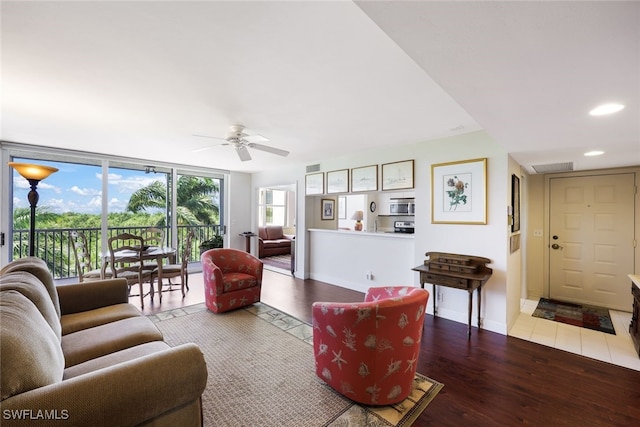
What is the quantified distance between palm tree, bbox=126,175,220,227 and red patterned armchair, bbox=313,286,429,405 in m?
4.94

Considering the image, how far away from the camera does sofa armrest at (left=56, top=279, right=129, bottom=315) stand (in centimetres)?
234

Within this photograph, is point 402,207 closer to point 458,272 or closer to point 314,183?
point 314,183

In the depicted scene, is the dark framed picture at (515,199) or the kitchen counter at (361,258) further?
the kitchen counter at (361,258)

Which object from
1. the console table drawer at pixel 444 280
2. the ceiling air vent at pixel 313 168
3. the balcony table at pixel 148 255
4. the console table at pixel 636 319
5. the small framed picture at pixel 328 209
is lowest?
the console table at pixel 636 319

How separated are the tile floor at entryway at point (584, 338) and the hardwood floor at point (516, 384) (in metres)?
0.16

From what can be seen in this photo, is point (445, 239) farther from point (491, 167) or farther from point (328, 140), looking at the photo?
point (328, 140)

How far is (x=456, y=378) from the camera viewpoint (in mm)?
2246

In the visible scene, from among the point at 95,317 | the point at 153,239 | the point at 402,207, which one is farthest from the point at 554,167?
the point at 153,239

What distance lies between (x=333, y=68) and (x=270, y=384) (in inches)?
94.2

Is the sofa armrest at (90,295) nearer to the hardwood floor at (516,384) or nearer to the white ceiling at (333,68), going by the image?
the white ceiling at (333,68)

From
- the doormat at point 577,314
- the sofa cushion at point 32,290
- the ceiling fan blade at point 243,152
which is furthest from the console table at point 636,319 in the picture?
the sofa cushion at point 32,290

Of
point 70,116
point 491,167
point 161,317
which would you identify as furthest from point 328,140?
point 161,317

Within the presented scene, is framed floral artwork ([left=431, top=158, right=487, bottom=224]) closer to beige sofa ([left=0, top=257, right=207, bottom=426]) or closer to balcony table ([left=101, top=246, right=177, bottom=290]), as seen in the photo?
beige sofa ([left=0, top=257, right=207, bottom=426])

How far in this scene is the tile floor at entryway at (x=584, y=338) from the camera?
2.63m
